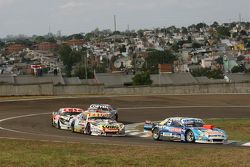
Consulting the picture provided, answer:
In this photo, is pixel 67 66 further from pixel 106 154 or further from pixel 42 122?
pixel 106 154

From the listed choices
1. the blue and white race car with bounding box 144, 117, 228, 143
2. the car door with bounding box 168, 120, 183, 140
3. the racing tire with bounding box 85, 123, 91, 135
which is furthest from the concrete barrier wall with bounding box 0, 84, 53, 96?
the car door with bounding box 168, 120, 183, 140

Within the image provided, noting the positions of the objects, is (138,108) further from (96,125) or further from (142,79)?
(142,79)

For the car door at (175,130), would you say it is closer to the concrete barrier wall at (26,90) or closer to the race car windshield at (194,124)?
the race car windshield at (194,124)

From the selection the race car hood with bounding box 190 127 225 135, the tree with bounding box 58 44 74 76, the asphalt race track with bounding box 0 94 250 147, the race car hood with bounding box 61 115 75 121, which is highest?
the tree with bounding box 58 44 74 76

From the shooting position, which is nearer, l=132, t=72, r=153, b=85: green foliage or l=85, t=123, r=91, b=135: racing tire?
l=85, t=123, r=91, b=135: racing tire

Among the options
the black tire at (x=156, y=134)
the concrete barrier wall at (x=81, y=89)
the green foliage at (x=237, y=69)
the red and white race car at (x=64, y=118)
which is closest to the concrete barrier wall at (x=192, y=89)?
the concrete barrier wall at (x=81, y=89)

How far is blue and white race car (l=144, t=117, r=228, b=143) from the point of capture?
24859 millimetres

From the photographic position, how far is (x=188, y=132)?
25.6 metres

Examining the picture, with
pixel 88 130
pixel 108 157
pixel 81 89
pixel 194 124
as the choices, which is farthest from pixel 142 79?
pixel 108 157

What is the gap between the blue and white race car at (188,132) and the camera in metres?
24.9

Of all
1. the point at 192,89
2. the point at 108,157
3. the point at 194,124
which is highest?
the point at 108,157

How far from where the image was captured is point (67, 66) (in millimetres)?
146000

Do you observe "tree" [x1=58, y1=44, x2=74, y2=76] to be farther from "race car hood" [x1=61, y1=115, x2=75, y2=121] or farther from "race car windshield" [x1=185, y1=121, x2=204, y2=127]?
"race car windshield" [x1=185, y1=121, x2=204, y2=127]

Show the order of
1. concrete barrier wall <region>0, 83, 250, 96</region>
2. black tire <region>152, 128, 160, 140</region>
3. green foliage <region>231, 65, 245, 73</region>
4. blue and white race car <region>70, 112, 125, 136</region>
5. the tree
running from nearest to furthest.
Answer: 1. black tire <region>152, 128, 160, 140</region>
2. blue and white race car <region>70, 112, 125, 136</region>
3. concrete barrier wall <region>0, 83, 250, 96</region>
4. green foliage <region>231, 65, 245, 73</region>
5. the tree
